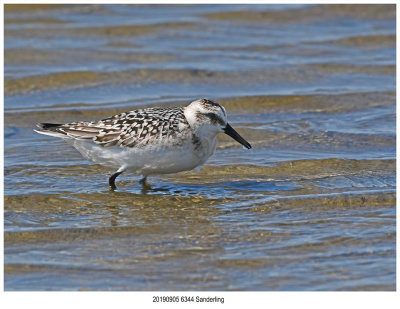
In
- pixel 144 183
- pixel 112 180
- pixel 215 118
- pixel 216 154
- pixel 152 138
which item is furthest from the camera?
pixel 216 154

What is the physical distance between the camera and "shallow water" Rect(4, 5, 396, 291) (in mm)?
7133

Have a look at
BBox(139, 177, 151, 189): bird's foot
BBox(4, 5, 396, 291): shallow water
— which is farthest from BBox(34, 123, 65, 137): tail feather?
BBox(139, 177, 151, 189): bird's foot

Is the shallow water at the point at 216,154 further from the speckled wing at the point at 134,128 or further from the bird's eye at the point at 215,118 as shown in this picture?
the bird's eye at the point at 215,118

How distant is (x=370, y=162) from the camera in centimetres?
1038

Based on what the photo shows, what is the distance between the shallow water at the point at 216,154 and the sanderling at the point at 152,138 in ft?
1.36

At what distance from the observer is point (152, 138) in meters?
8.91

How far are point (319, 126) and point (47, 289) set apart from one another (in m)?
6.24

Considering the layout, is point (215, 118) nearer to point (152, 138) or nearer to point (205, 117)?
point (205, 117)

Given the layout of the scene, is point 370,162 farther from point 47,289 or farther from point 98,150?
point 47,289

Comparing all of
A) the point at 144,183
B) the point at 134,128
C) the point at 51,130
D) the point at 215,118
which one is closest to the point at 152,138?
the point at 134,128

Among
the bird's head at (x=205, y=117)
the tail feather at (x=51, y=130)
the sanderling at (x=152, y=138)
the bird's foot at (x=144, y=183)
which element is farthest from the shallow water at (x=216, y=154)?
the bird's head at (x=205, y=117)

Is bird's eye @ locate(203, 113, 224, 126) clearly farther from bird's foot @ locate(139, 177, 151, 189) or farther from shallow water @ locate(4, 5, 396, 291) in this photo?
bird's foot @ locate(139, 177, 151, 189)

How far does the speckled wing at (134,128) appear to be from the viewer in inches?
351

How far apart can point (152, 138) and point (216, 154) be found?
211cm
